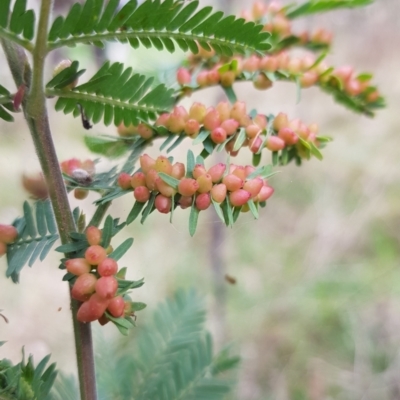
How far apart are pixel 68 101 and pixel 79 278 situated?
18 centimetres

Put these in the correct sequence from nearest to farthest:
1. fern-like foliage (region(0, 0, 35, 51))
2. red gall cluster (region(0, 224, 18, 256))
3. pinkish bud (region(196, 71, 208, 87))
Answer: fern-like foliage (region(0, 0, 35, 51)) → red gall cluster (region(0, 224, 18, 256)) → pinkish bud (region(196, 71, 208, 87))

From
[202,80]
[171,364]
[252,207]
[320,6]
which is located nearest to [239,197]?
[252,207]

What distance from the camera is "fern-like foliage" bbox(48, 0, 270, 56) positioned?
429 mm

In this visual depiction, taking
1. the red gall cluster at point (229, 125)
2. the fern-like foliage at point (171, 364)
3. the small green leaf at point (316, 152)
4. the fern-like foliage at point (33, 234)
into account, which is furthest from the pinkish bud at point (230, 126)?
the fern-like foliage at point (171, 364)

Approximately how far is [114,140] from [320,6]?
1.16ft

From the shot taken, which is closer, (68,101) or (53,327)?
(68,101)

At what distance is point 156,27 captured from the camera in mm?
463

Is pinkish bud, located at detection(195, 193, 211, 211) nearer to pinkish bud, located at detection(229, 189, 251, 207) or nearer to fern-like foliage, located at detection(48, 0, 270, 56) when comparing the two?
pinkish bud, located at detection(229, 189, 251, 207)

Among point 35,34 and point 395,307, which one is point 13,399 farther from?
point 395,307

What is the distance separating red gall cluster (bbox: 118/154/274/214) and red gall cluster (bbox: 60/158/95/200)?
0.07 m

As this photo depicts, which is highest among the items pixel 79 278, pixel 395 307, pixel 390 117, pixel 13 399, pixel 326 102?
pixel 326 102

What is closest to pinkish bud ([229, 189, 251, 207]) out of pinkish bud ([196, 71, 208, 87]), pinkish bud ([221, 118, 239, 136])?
pinkish bud ([221, 118, 239, 136])

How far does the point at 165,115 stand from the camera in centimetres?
55

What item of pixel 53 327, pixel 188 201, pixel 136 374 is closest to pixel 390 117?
pixel 53 327
